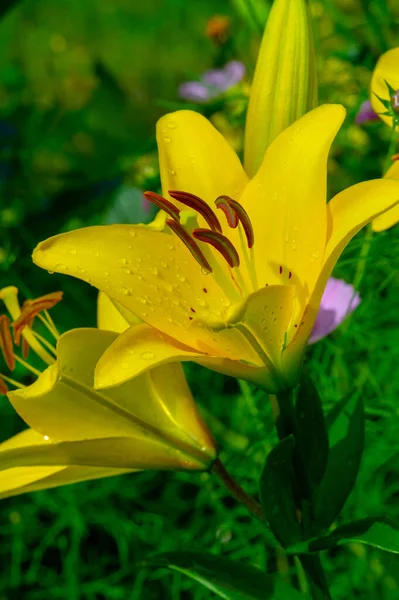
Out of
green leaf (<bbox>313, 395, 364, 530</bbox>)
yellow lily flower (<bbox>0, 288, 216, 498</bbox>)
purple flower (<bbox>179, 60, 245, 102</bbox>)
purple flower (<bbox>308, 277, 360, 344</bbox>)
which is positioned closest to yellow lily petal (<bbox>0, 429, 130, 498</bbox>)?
yellow lily flower (<bbox>0, 288, 216, 498</bbox>)

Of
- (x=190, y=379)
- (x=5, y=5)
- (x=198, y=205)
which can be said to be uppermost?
(x=5, y=5)

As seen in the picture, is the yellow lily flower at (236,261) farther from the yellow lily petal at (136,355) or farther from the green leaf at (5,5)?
the green leaf at (5,5)

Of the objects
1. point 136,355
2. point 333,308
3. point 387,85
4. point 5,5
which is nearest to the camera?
point 136,355

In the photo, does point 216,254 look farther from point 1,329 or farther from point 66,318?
point 66,318

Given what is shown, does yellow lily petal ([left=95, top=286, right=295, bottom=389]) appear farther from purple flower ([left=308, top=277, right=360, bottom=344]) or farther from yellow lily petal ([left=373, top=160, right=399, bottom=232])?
purple flower ([left=308, top=277, right=360, bottom=344])

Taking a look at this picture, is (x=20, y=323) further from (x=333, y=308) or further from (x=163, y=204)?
(x=333, y=308)

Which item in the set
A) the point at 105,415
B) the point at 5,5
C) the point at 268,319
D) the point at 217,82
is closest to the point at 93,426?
the point at 105,415
